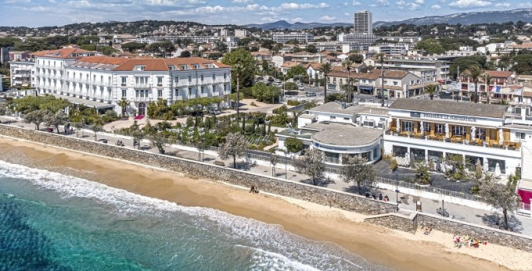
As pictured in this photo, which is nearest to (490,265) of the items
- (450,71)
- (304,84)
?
(304,84)

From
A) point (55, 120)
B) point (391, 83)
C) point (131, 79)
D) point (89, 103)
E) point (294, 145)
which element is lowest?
point (294, 145)

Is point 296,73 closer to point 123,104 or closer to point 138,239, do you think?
point 123,104

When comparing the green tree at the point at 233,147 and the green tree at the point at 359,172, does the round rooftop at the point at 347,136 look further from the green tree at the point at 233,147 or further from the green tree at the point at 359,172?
the green tree at the point at 233,147

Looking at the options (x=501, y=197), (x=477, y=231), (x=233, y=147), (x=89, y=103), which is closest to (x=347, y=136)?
(x=233, y=147)

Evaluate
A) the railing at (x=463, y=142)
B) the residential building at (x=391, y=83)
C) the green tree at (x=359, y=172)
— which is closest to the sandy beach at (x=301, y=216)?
the green tree at (x=359, y=172)

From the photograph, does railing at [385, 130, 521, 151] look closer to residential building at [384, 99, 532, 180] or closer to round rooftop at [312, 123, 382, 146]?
residential building at [384, 99, 532, 180]

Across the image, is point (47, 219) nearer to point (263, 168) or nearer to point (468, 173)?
point (263, 168)

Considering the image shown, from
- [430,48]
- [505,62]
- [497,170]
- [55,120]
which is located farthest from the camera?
[430,48]

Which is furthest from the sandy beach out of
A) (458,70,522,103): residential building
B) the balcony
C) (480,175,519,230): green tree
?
(458,70,522,103): residential building
